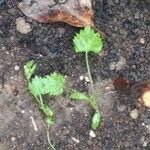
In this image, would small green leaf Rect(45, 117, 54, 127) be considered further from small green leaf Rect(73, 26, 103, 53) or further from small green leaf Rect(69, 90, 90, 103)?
small green leaf Rect(73, 26, 103, 53)

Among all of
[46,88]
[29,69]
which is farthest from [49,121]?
[29,69]

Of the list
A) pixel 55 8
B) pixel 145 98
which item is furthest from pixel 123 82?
pixel 55 8

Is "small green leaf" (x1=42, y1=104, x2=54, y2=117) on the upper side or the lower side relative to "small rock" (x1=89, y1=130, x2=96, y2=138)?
upper

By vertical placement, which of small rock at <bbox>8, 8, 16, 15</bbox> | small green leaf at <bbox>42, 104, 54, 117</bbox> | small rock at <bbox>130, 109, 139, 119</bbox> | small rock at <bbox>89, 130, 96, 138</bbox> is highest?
small rock at <bbox>8, 8, 16, 15</bbox>

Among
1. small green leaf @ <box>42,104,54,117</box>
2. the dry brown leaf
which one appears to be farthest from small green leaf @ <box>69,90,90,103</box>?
the dry brown leaf

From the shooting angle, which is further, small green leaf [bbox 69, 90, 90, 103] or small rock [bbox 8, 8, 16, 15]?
small rock [bbox 8, 8, 16, 15]

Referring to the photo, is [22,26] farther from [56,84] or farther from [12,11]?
[56,84]
